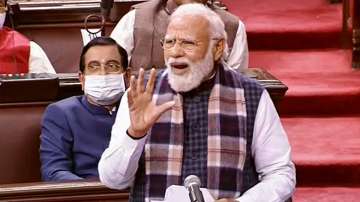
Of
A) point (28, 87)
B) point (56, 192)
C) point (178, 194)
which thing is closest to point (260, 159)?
point (178, 194)

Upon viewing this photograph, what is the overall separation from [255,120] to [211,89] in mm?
130

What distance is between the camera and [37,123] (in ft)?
11.4

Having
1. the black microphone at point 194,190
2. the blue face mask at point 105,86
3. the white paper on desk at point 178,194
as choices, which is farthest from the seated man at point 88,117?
the black microphone at point 194,190

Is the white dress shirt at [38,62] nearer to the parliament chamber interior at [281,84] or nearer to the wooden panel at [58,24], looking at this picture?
the parliament chamber interior at [281,84]

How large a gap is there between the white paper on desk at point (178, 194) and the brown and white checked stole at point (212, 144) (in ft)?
0.28

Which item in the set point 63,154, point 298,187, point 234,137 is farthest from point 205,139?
point 298,187

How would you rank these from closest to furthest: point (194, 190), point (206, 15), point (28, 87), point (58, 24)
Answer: point (194, 190) < point (206, 15) < point (28, 87) < point (58, 24)

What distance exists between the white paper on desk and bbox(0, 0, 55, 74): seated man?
74.2 inches

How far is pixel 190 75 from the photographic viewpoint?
2312 millimetres

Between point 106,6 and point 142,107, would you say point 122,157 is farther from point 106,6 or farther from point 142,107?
point 106,6

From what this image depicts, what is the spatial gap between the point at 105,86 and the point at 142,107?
3.49ft

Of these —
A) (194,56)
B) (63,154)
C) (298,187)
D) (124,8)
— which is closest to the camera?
(194,56)

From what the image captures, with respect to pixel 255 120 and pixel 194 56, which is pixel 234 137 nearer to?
pixel 255 120

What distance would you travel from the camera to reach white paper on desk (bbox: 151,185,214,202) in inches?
87.5
